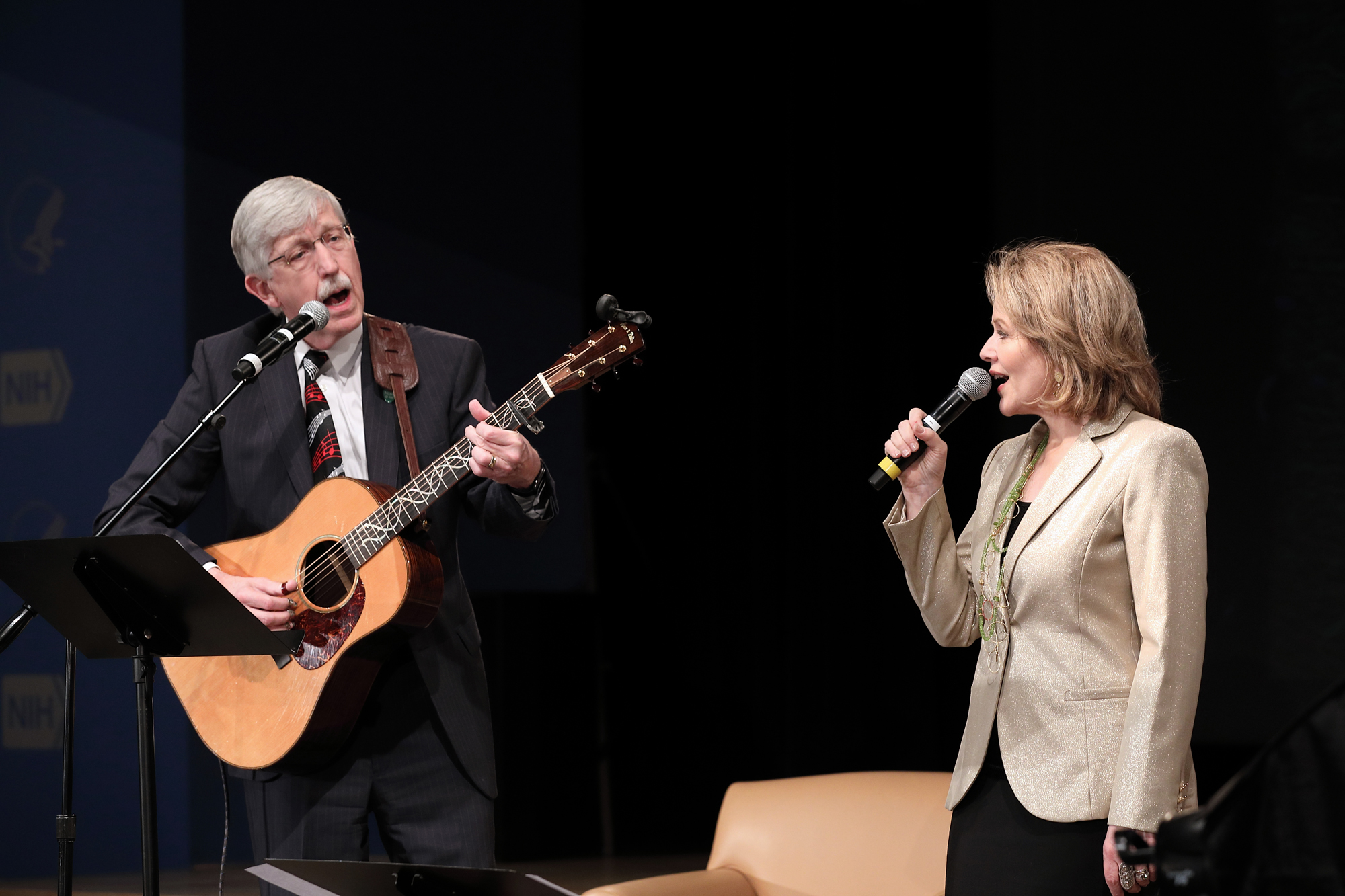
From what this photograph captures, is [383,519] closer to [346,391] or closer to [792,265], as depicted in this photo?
[346,391]

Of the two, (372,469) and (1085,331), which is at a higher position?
(1085,331)

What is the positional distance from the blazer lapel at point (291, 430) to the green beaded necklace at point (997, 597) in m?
1.31

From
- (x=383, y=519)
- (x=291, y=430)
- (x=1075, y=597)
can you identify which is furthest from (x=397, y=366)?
(x=1075, y=597)

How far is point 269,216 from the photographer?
275 cm

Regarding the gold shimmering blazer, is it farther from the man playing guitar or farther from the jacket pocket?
the man playing guitar

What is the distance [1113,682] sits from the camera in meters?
2.04

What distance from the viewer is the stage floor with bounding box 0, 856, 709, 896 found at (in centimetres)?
455

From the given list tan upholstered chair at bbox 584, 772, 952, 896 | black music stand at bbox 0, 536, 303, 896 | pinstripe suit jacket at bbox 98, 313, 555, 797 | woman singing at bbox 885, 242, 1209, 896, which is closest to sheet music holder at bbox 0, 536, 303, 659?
black music stand at bbox 0, 536, 303, 896

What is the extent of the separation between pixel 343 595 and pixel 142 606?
0.39 metres

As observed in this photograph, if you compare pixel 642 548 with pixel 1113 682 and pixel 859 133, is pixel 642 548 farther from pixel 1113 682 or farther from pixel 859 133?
pixel 1113 682

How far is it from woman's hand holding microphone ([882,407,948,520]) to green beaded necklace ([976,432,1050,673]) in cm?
12

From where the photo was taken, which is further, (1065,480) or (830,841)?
(830,841)

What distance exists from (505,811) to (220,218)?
2564mm

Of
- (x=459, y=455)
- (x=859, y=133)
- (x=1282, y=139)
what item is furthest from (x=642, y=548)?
(x=459, y=455)
